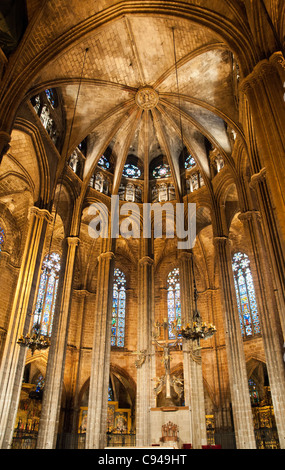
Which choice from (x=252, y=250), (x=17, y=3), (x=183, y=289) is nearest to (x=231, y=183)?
(x=252, y=250)

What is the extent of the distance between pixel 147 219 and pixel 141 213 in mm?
773

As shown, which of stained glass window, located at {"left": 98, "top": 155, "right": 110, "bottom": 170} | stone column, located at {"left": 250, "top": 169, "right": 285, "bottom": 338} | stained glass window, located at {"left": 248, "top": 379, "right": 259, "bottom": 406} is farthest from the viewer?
stained glass window, located at {"left": 98, "top": 155, "right": 110, "bottom": 170}

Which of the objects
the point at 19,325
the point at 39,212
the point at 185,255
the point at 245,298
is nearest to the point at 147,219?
the point at 185,255

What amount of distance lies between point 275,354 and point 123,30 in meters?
15.3

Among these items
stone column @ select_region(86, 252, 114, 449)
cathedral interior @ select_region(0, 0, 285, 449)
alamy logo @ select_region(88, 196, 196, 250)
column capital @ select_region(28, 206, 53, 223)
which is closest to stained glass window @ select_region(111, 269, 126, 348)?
cathedral interior @ select_region(0, 0, 285, 449)

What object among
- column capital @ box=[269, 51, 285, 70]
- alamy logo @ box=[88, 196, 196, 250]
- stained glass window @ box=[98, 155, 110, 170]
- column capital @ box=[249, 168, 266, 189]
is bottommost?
column capital @ box=[249, 168, 266, 189]

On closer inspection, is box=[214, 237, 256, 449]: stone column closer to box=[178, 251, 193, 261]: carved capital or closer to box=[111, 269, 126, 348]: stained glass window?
box=[178, 251, 193, 261]: carved capital

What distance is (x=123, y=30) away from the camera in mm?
16062

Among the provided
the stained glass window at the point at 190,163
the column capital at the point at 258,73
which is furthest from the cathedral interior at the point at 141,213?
the stained glass window at the point at 190,163

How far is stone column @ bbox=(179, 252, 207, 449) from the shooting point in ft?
47.1

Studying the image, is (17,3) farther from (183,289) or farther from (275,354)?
(275,354)

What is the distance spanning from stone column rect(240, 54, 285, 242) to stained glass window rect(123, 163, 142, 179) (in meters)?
12.9

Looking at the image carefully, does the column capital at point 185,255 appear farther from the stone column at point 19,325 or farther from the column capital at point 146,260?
the stone column at point 19,325

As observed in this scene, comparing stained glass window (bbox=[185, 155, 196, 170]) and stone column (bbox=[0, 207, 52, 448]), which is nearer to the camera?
stone column (bbox=[0, 207, 52, 448])
